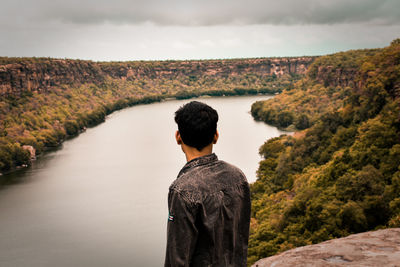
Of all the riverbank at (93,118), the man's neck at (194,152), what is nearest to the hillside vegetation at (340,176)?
the man's neck at (194,152)

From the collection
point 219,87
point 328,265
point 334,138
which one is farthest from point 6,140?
point 219,87

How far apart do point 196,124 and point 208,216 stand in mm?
684

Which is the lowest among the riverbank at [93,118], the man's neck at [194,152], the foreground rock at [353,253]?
the riverbank at [93,118]

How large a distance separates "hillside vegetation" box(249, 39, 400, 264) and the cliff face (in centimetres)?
5813

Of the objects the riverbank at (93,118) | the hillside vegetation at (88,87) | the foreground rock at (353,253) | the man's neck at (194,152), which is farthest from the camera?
the hillside vegetation at (88,87)

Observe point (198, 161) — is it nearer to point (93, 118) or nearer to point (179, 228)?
point (179, 228)

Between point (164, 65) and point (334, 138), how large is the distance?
13307cm

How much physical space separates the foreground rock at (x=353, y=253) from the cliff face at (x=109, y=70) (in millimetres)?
79204

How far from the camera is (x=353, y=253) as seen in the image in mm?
6047

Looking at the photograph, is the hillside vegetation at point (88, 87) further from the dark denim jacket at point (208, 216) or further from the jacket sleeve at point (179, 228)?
the jacket sleeve at point (179, 228)

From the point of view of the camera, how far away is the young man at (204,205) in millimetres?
2635

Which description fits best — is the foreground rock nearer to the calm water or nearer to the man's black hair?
the man's black hair

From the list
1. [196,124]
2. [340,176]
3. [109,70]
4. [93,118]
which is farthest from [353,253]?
[109,70]

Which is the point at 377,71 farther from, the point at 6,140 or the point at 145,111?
the point at 145,111
